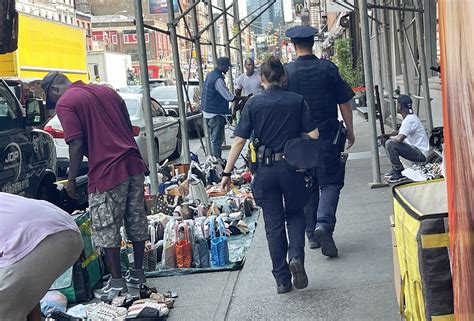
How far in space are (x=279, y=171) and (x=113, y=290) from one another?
5.26ft

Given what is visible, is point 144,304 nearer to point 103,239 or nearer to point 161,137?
point 103,239

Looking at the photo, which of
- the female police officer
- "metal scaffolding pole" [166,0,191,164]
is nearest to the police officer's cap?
the female police officer

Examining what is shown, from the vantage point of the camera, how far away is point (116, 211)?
18.4 feet

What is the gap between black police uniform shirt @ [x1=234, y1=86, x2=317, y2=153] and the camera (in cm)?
534

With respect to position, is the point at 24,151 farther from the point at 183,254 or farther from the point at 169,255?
the point at 183,254

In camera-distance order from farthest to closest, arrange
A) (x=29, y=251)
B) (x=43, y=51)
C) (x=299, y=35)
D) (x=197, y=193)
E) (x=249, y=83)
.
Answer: (x=43, y=51)
(x=249, y=83)
(x=197, y=193)
(x=299, y=35)
(x=29, y=251)

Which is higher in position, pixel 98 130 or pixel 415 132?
pixel 98 130

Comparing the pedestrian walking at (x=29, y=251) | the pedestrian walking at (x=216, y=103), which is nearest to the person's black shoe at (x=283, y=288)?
the pedestrian walking at (x=29, y=251)

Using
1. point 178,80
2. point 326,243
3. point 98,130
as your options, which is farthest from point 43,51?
point 326,243

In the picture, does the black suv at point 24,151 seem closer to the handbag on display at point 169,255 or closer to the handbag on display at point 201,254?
the handbag on display at point 169,255

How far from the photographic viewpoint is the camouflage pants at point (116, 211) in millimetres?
5555

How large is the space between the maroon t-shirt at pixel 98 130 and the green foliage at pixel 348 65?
19.5 meters

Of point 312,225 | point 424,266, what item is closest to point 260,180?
point 312,225

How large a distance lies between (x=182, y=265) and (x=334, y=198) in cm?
145
